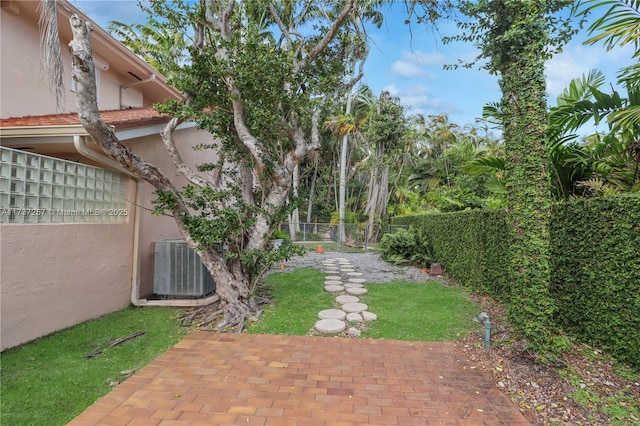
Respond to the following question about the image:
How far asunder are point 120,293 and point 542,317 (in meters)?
6.36

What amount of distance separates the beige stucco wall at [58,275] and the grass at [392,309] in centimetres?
261

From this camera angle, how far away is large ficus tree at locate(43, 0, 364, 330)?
5.07 meters

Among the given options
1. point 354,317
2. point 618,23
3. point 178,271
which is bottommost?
point 354,317

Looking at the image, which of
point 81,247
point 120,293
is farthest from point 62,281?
point 120,293

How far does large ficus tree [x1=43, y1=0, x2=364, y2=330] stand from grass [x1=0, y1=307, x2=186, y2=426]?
3.56 ft

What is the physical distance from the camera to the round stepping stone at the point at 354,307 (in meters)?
5.57

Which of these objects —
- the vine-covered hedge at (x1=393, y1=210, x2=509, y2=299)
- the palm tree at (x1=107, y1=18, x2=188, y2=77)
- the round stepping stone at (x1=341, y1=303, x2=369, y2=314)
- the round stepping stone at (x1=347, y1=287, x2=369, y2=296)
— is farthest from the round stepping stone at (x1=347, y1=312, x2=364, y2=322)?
the palm tree at (x1=107, y1=18, x2=188, y2=77)

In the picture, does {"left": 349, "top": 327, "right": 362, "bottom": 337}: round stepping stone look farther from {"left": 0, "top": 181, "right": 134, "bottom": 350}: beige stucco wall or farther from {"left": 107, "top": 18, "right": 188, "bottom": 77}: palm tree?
{"left": 107, "top": 18, "right": 188, "bottom": 77}: palm tree

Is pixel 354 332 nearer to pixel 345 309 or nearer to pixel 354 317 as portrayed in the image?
pixel 354 317

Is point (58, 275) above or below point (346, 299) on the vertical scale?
above

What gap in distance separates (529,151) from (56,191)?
634 cm

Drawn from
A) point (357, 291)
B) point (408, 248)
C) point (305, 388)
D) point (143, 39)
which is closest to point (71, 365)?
point (305, 388)

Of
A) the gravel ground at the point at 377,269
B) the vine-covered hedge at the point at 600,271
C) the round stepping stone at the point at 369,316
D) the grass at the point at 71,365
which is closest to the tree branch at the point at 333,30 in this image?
the gravel ground at the point at 377,269

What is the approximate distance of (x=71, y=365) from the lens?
3590mm
